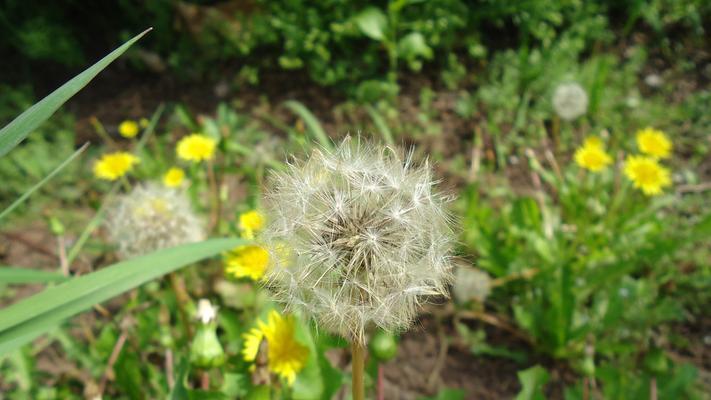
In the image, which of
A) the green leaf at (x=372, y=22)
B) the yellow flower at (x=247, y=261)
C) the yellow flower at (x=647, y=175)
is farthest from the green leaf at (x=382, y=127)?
the yellow flower at (x=647, y=175)

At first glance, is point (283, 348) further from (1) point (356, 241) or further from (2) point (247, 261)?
(1) point (356, 241)

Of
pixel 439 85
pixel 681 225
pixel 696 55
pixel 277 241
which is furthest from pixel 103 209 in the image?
pixel 696 55

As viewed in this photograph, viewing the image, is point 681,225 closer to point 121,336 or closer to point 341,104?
point 341,104

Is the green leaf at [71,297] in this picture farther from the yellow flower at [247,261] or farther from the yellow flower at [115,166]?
the yellow flower at [115,166]

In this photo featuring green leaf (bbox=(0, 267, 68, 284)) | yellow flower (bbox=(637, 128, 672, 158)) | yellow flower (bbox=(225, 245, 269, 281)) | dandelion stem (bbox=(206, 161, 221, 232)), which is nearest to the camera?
green leaf (bbox=(0, 267, 68, 284))

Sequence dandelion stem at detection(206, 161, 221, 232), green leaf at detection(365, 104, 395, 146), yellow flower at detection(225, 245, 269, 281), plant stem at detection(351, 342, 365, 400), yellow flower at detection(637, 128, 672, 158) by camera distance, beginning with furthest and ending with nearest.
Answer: green leaf at detection(365, 104, 395, 146)
yellow flower at detection(637, 128, 672, 158)
dandelion stem at detection(206, 161, 221, 232)
yellow flower at detection(225, 245, 269, 281)
plant stem at detection(351, 342, 365, 400)

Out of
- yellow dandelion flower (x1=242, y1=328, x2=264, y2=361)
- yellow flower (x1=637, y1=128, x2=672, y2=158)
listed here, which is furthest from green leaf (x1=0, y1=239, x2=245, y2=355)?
yellow flower (x1=637, y1=128, x2=672, y2=158)

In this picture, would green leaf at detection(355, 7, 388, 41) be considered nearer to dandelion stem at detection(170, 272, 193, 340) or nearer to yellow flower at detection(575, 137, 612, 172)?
yellow flower at detection(575, 137, 612, 172)
